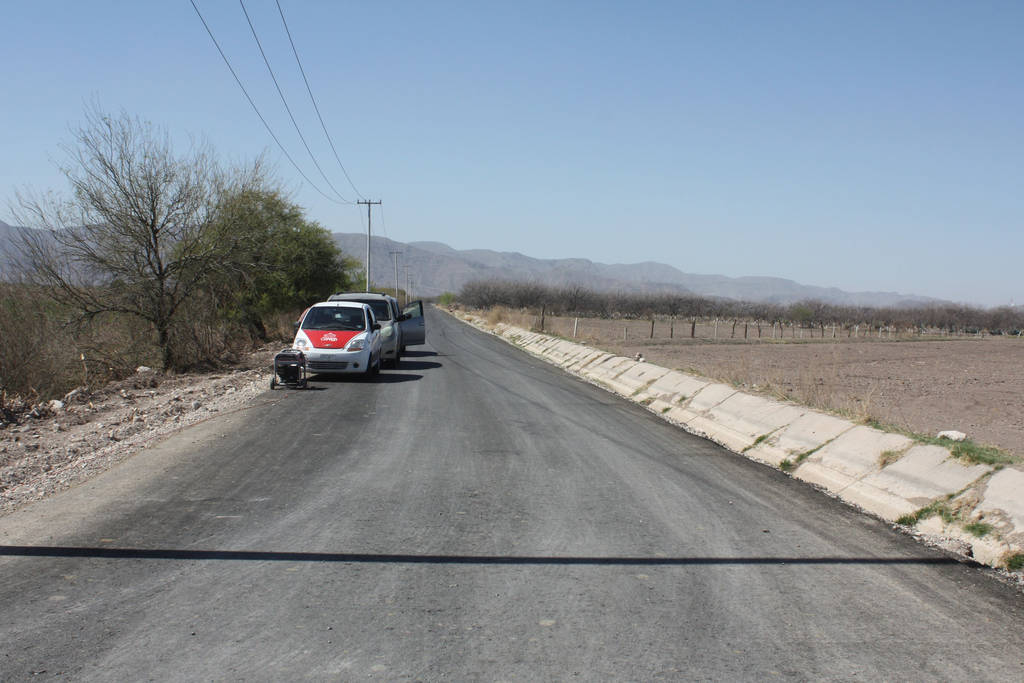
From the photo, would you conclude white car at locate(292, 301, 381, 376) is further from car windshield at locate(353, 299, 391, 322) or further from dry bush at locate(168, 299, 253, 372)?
dry bush at locate(168, 299, 253, 372)

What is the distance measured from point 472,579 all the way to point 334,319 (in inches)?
552

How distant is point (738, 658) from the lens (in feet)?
12.7

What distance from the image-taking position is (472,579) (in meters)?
4.89

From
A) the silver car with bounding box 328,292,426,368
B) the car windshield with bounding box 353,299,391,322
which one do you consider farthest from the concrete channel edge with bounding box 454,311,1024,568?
the car windshield with bounding box 353,299,391,322

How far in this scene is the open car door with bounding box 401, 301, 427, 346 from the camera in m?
24.6

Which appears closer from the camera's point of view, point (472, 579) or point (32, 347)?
point (472, 579)

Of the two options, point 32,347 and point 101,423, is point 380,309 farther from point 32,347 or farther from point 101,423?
point 101,423

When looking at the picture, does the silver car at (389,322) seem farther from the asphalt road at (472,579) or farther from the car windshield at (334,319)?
the asphalt road at (472,579)

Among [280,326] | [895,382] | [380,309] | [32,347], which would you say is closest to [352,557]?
[32,347]

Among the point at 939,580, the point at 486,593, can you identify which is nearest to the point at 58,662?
the point at 486,593

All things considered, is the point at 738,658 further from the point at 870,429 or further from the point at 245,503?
the point at 870,429

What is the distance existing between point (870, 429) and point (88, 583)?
8160 millimetres

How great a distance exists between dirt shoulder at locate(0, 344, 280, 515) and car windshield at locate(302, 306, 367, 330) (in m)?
1.77

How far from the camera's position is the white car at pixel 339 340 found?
1711cm
